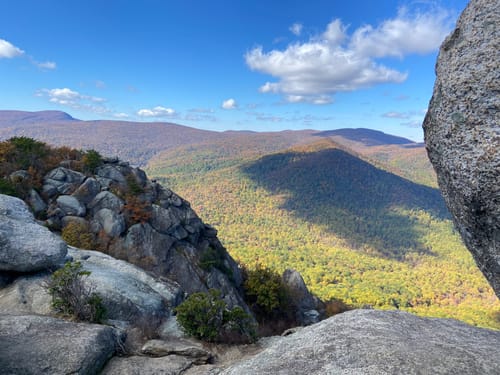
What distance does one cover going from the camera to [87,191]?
1129 inches

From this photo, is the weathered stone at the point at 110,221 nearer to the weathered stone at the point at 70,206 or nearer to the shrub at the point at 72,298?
the weathered stone at the point at 70,206

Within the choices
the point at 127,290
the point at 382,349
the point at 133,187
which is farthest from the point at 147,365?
the point at 133,187

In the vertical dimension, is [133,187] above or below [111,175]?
below

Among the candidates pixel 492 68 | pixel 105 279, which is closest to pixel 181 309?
pixel 105 279

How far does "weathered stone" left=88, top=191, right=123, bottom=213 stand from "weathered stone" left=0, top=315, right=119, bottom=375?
1680 cm

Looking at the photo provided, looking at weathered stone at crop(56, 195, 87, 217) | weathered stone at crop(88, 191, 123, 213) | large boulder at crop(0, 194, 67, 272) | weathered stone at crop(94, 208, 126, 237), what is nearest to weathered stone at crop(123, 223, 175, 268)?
weathered stone at crop(94, 208, 126, 237)

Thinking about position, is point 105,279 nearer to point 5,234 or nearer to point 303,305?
point 5,234

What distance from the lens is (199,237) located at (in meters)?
34.8

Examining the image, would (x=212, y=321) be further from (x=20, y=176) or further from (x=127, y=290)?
(x=20, y=176)

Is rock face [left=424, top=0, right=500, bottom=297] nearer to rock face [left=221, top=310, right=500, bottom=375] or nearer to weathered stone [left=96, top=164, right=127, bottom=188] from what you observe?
rock face [left=221, top=310, right=500, bottom=375]

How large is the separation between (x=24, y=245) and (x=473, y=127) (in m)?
19.1

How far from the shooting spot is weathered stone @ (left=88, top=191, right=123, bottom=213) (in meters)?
28.0

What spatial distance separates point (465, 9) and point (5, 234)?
20451mm

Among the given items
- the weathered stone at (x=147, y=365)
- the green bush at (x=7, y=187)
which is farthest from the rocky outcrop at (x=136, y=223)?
the weathered stone at (x=147, y=365)
